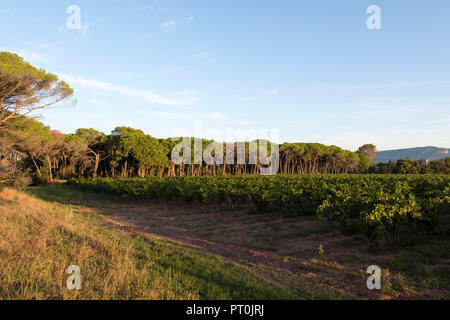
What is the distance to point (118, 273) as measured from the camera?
179 inches

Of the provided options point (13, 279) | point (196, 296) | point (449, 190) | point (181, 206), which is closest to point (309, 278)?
point (196, 296)

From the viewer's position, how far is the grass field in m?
4.24

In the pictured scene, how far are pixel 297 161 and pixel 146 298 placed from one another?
6950 cm

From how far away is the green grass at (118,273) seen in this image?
13.0ft

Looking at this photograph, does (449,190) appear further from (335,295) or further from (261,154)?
(261,154)

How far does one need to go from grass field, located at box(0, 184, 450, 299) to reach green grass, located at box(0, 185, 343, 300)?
0.7 inches

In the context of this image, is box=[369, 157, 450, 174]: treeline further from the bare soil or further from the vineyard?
the bare soil

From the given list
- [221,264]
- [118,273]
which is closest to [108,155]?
[221,264]

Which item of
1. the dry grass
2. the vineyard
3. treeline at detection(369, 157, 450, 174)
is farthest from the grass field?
treeline at detection(369, 157, 450, 174)

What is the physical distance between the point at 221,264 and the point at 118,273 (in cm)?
271

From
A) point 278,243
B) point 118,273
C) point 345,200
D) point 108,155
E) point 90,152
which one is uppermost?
point 90,152

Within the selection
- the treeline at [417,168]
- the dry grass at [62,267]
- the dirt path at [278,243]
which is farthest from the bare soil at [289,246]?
the treeline at [417,168]

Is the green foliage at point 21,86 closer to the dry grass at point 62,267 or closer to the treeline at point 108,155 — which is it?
the treeline at point 108,155

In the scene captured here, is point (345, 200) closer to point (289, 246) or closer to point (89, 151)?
point (289, 246)
